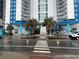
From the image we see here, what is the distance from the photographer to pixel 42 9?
406ft

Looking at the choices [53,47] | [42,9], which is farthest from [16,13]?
[53,47]

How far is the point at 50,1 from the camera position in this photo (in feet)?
397

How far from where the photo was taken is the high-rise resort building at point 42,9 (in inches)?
4767

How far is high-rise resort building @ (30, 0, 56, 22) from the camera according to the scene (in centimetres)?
12109

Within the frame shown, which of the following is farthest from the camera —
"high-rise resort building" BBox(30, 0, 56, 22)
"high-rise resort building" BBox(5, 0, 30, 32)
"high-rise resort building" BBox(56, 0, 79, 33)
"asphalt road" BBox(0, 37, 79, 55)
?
"high-rise resort building" BBox(30, 0, 56, 22)

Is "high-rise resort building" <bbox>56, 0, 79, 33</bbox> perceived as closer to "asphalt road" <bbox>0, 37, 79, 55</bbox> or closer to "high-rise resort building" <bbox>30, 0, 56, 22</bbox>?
"high-rise resort building" <bbox>30, 0, 56, 22</bbox>

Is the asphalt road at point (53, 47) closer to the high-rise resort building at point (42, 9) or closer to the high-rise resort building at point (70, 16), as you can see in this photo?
the high-rise resort building at point (70, 16)

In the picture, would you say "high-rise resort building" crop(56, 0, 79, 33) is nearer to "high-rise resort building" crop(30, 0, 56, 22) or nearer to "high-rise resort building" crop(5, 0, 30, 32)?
"high-rise resort building" crop(30, 0, 56, 22)

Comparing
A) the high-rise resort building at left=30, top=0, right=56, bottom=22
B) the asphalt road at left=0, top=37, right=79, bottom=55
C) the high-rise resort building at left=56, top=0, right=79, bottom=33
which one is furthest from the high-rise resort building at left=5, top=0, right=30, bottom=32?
the asphalt road at left=0, top=37, right=79, bottom=55

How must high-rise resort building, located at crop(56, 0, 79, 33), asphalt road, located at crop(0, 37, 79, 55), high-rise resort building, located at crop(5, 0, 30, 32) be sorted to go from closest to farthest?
1. asphalt road, located at crop(0, 37, 79, 55)
2. high-rise resort building, located at crop(56, 0, 79, 33)
3. high-rise resort building, located at crop(5, 0, 30, 32)

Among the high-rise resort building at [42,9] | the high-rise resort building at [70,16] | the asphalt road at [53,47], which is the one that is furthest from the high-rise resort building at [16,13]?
the asphalt road at [53,47]

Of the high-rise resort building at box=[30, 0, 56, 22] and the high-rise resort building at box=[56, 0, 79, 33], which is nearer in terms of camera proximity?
the high-rise resort building at box=[56, 0, 79, 33]

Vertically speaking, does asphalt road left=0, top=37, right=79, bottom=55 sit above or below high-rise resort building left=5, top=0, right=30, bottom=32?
below

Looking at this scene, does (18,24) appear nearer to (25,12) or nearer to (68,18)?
(25,12)
